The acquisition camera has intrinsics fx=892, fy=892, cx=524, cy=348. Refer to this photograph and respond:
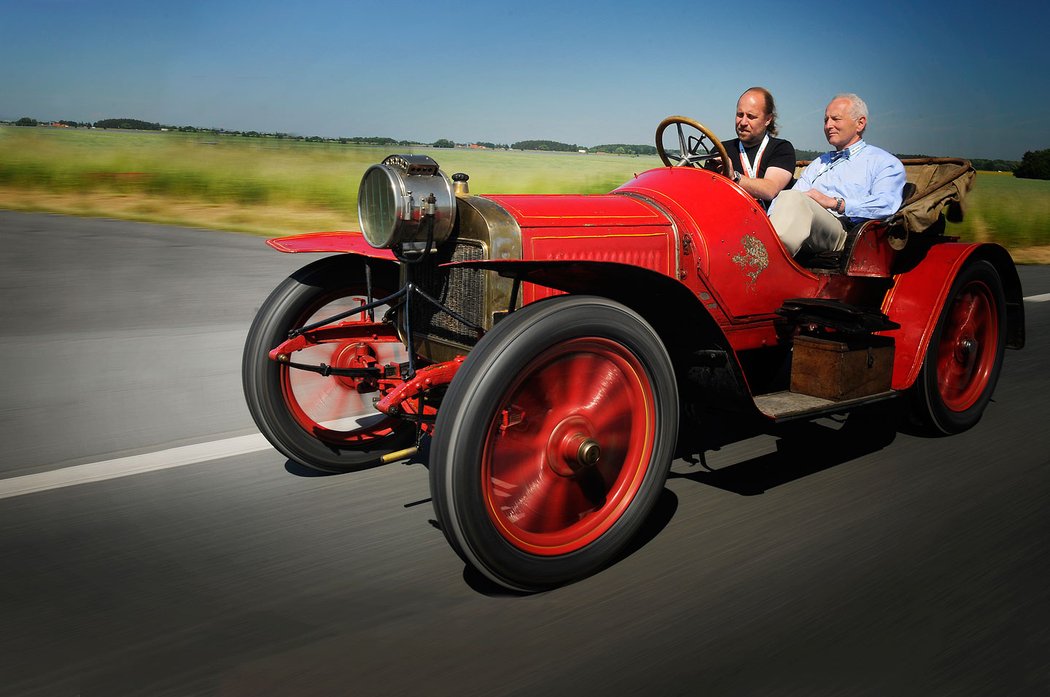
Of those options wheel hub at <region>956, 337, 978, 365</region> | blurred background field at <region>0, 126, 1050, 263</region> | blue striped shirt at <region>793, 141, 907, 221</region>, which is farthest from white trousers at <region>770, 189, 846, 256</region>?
blurred background field at <region>0, 126, 1050, 263</region>

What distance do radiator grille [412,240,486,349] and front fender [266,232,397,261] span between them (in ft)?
0.61

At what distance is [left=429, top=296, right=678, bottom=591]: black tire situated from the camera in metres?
2.61

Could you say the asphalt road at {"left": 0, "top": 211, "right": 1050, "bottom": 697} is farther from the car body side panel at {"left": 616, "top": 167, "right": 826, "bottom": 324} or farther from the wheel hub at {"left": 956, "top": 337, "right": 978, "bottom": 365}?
the car body side panel at {"left": 616, "top": 167, "right": 826, "bottom": 324}

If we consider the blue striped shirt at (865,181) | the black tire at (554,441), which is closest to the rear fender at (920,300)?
the blue striped shirt at (865,181)

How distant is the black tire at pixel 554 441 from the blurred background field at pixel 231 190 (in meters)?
10.7

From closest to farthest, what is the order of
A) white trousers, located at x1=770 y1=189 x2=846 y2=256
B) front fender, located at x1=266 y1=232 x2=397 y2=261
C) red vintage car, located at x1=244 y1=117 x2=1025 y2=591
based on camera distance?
red vintage car, located at x1=244 y1=117 x2=1025 y2=591
front fender, located at x1=266 y1=232 x2=397 y2=261
white trousers, located at x1=770 y1=189 x2=846 y2=256

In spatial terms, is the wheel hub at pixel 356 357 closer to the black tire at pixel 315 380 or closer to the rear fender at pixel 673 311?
the black tire at pixel 315 380

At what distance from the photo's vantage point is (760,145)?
431 centimetres

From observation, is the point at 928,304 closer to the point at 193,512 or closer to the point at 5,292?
the point at 193,512

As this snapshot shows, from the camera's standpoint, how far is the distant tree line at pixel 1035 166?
36.2 m

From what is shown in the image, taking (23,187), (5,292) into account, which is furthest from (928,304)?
(23,187)

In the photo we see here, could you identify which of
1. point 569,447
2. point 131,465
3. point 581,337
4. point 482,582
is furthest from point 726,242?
point 131,465

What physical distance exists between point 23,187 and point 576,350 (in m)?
18.4

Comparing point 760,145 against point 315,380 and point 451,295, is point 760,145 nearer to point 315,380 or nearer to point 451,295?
point 451,295
